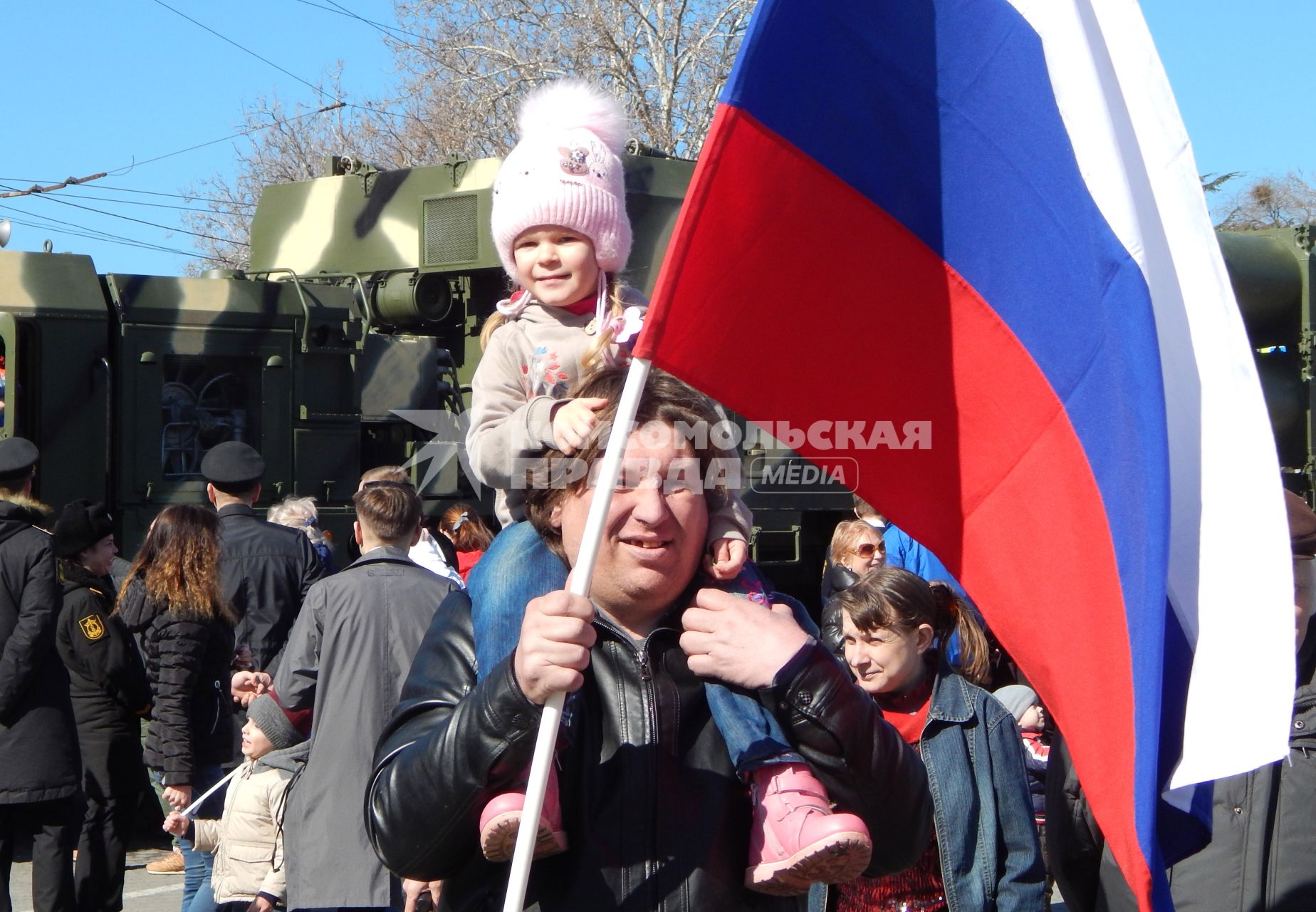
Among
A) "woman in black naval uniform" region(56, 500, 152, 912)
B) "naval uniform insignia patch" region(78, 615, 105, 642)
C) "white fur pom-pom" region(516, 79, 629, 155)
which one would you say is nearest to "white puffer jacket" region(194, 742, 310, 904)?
"woman in black naval uniform" region(56, 500, 152, 912)

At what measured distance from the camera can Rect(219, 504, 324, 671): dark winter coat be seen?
7254mm

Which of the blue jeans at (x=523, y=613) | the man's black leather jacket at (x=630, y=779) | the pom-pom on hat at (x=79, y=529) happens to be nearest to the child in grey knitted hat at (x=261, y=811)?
the pom-pom on hat at (x=79, y=529)

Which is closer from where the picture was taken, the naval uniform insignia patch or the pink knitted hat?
the pink knitted hat

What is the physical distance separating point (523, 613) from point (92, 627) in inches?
188

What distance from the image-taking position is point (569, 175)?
3289 millimetres

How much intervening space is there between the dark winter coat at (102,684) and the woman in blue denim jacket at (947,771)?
3.74m

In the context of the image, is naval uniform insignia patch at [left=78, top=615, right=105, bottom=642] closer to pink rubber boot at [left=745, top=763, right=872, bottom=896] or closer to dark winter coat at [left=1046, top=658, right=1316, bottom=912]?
dark winter coat at [left=1046, top=658, right=1316, bottom=912]

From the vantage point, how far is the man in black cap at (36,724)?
616cm

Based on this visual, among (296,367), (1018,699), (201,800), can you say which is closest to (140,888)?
(201,800)

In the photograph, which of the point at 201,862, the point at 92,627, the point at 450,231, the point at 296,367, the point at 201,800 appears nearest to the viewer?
the point at 201,800

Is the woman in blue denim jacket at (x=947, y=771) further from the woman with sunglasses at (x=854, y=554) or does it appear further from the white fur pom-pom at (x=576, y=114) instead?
the woman with sunglasses at (x=854, y=554)

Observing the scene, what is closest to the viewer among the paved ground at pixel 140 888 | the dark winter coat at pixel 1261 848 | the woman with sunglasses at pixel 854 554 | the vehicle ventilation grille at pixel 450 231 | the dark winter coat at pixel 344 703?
the dark winter coat at pixel 1261 848

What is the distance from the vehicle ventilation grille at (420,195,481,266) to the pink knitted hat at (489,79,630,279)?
8154mm

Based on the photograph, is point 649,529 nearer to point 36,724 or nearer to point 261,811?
point 261,811
